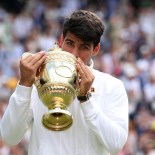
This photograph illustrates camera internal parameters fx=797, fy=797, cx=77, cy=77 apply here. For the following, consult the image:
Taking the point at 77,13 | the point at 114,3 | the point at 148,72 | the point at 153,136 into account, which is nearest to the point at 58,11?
the point at 114,3

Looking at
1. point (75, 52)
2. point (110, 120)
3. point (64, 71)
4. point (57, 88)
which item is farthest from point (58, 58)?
point (110, 120)

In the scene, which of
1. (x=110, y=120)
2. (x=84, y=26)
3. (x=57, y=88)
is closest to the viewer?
(x=57, y=88)

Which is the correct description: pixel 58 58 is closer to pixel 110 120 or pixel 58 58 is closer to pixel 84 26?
pixel 84 26

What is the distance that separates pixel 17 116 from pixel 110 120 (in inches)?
22.4

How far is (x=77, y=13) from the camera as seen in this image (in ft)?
16.5

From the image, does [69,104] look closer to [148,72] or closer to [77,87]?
[77,87]

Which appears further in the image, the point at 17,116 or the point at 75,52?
the point at 75,52

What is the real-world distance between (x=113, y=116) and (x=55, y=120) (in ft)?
1.71

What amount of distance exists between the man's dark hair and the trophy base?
621 mm

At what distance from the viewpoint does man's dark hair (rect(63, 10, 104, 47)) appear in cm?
494

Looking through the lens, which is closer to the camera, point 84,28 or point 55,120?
point 55,120

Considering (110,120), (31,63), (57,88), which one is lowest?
(110,120)

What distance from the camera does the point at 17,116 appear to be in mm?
4730

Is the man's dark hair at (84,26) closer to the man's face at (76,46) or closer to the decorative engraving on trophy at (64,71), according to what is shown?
the man's face at (76,46)
